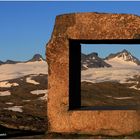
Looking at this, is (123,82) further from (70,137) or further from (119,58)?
(70,137)

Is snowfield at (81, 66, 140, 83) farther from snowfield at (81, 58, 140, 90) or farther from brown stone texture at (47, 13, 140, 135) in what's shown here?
brown stone texture at (47, 13, 140, 135)

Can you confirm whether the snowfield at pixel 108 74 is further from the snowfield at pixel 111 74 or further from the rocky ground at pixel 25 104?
the rocky ground at pixel 25 104

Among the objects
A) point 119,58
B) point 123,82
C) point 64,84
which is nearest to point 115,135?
point 64,84

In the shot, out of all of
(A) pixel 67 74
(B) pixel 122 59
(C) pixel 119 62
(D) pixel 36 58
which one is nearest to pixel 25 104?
(A) pixel 67 74

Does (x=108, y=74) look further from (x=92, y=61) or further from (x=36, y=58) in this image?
(x=36, y=58)

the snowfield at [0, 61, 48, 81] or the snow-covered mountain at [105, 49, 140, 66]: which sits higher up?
the snow-covered mountain at [105, 49, 140, 66]

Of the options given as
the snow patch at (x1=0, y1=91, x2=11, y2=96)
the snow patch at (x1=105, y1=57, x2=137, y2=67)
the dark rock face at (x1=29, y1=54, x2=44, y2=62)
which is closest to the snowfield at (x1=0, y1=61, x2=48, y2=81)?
the dark rock face at (x1=29, y1=54, x2=44, y2=62)
